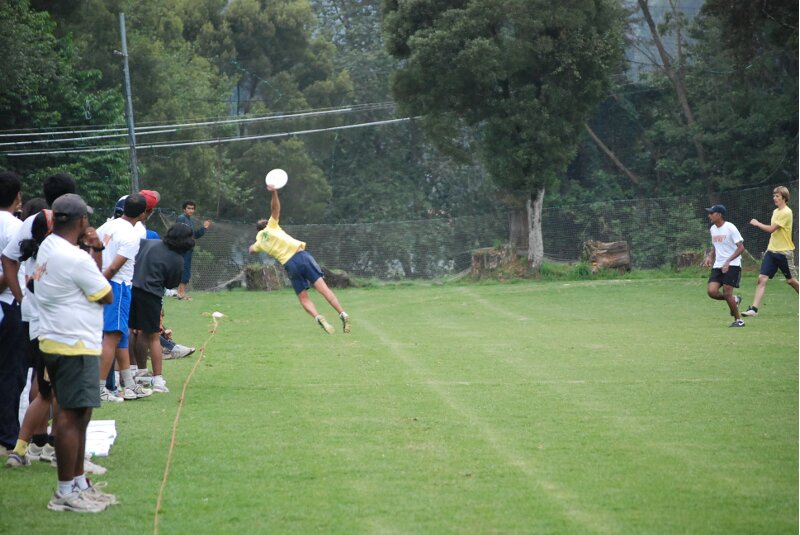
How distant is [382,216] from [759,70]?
18.7 metres

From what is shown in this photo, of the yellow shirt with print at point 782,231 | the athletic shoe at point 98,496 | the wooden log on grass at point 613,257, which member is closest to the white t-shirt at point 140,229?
the athletic shoe at point 98,496

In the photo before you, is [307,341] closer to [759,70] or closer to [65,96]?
[65,96]

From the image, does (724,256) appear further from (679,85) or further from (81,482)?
(679,85)

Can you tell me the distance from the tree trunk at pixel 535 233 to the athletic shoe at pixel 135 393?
24074mm

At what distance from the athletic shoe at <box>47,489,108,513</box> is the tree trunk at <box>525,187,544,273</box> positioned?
92.2 feet

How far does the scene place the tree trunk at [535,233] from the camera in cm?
3397

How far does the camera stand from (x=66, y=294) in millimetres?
6668

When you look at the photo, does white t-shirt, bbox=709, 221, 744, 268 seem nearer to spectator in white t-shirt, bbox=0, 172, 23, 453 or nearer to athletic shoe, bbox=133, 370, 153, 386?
athletic shoe, bbox=133, 370, 153, 386

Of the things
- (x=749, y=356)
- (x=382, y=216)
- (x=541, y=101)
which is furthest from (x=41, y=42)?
(x=749, y=356)

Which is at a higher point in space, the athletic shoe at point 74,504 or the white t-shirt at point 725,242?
the white t-shirt at point 725,242

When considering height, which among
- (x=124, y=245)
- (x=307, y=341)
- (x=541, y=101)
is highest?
(x=541, y=101)

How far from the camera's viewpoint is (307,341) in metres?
16.3

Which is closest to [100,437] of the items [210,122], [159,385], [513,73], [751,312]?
[159,385]

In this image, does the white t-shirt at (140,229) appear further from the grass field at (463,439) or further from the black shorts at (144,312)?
the grass field at (463,439)
